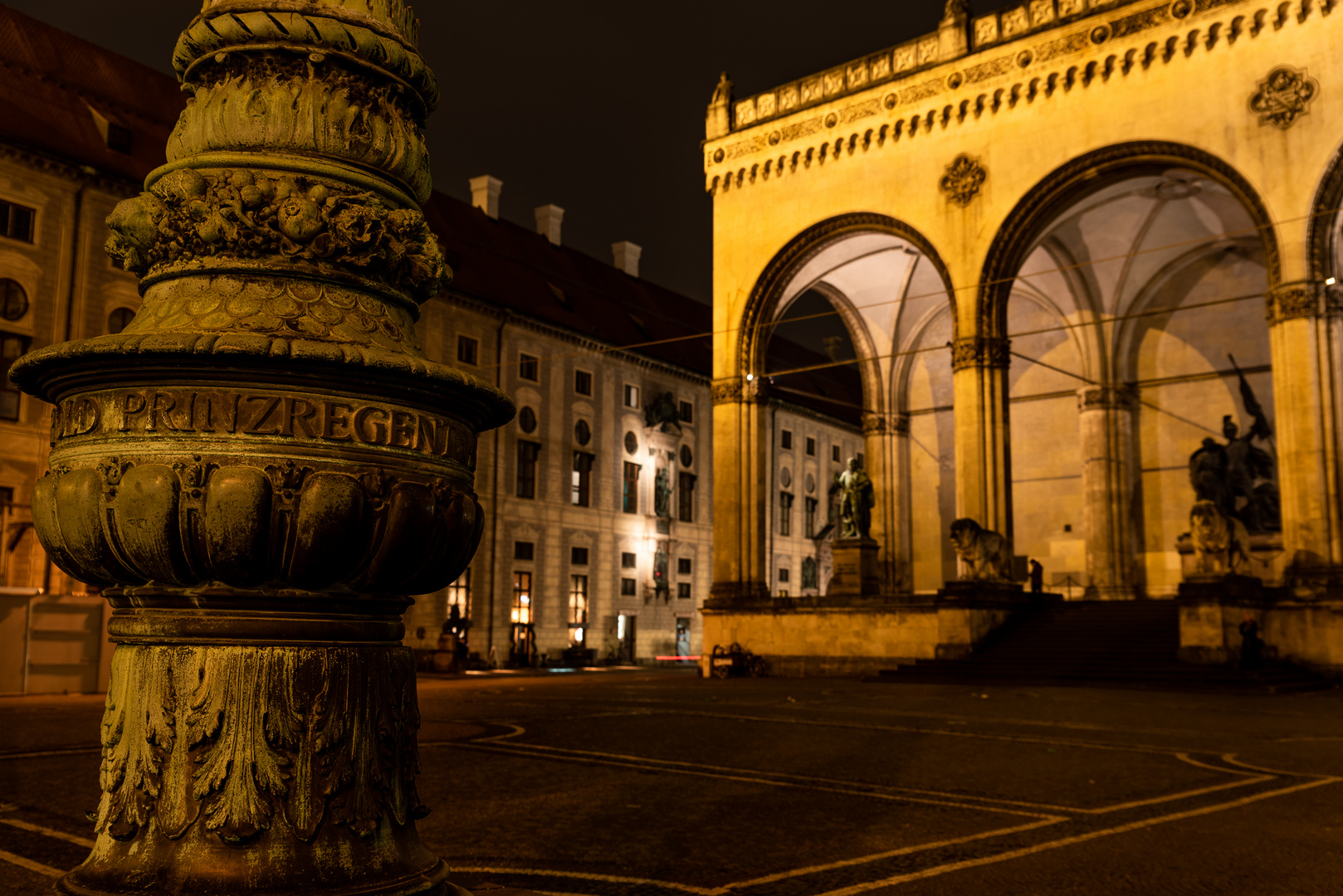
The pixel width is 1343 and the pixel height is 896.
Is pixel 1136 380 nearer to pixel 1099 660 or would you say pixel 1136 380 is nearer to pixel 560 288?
pixel 1099 660

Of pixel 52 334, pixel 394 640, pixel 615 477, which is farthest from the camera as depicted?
pixel 615 477

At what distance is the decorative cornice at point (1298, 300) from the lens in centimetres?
2225

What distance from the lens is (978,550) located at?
24.4 metres

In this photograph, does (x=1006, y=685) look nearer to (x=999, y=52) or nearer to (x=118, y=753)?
(x=999, y=52)

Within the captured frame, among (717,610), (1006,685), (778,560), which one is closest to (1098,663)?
(1006,685)

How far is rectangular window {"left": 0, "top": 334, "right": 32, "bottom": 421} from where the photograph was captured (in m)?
25.0

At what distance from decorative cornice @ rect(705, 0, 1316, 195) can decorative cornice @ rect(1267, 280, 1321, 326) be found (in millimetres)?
5329

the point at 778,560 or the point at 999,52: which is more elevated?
the point at 999,52

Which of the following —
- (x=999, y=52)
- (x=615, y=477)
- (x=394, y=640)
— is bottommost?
(x=394, y=640)

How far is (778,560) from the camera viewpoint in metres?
50.1

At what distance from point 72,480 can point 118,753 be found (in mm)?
→ 708

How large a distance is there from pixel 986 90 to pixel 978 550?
36.0 feet

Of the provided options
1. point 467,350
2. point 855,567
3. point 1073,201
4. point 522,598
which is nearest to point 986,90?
point 1073,201

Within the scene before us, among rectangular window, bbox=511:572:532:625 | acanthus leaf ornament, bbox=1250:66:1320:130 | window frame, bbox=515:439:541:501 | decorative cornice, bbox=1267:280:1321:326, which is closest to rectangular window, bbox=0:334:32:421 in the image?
window frame, bbox=515:439:541:501
